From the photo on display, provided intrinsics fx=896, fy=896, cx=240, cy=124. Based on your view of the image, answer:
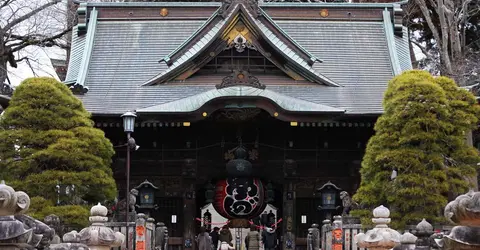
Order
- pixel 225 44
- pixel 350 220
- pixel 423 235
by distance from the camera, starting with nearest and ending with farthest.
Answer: pixel 423 235, pixel 350 220, pixel 225 44

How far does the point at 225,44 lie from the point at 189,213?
15.6 feet

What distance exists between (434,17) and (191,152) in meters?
15.3

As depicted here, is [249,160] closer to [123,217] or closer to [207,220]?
[207,220]

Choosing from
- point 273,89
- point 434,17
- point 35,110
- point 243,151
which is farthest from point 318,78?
point 434,17

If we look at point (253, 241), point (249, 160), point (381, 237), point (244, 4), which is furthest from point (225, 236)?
point (381, 237)

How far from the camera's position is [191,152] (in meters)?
24.7

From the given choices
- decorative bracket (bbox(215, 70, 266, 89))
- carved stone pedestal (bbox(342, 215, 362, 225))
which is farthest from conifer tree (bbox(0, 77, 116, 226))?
carved stone pedestal (bbox(342, 215, 362, 225))

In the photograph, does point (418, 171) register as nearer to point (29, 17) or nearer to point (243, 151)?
point (243, 151)

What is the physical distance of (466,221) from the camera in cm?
645

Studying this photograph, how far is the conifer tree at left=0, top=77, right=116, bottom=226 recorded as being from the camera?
764 inches

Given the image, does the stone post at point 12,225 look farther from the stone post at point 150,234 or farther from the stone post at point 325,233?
the stone post at point 325,233

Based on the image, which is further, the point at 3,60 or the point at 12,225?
the point at 3,60

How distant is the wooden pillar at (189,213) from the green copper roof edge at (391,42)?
22.8 ft

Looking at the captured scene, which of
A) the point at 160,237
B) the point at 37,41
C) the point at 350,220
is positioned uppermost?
the point at 37,41
